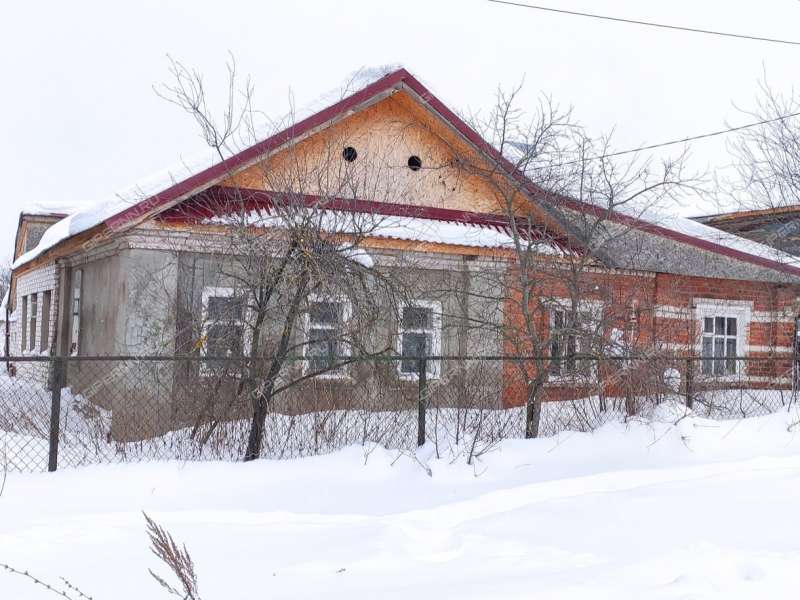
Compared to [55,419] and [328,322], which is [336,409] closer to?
[328,322]

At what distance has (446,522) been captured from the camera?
6.11 m

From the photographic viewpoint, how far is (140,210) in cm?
1008

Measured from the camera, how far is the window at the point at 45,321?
15.5 meters

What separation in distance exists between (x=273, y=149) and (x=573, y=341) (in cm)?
438

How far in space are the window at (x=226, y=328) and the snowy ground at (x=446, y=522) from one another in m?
1.44

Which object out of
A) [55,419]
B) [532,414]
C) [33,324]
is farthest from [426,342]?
[33,324]

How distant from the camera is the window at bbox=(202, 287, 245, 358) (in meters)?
8.09

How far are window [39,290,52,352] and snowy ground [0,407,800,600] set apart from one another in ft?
31.2

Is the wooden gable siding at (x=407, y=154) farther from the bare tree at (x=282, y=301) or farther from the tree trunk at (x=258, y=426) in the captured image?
the tree trunk at (x=258, y=426)

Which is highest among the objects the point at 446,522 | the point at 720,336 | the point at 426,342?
the point at 720,336

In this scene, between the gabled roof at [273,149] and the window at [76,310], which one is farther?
the window at [76,310]

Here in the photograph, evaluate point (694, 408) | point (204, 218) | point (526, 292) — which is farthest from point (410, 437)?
point (204, 218)

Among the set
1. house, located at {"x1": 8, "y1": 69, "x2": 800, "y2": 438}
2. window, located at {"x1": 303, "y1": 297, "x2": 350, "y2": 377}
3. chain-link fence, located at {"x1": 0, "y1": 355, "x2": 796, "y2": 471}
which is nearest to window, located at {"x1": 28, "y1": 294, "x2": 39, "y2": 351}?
house, located at {"x1": 8, "y1": 69, "x2": 800, "y2": 438}

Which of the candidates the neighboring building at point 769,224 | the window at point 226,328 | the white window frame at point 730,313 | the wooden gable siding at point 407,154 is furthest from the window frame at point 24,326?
the neighboring building at point 769,224
